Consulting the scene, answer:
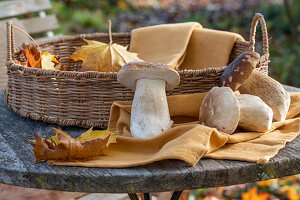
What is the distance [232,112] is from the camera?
3.47 ft

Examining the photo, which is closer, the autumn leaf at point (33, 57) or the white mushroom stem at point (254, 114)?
the white mushroom stem at point (254, 114)

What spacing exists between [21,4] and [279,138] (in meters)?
2.59

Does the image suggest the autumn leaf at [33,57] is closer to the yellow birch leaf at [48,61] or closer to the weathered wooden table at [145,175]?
the yellow birch leaf at [48,61]

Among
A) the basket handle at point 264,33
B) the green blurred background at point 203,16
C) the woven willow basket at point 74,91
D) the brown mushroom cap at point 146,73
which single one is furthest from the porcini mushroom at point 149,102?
the green blurred background at point 203,16

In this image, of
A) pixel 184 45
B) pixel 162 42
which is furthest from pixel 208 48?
pixel 162 42

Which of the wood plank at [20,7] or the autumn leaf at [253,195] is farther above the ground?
the wood plank at [20,7]

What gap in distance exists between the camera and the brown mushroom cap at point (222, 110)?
105cm

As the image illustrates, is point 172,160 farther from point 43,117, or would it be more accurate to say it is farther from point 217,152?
point 43,117

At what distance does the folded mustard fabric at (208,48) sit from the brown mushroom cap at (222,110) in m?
0.66

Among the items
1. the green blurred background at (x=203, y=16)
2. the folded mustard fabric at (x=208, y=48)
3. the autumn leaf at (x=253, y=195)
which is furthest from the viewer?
the green blurred background at (x=203, y=16)

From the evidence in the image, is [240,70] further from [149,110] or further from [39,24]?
[39,24]

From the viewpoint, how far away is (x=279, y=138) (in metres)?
1.11

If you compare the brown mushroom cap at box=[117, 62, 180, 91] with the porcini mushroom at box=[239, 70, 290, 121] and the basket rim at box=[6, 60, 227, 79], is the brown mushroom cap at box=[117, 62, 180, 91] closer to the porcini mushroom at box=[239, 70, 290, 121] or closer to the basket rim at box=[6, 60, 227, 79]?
the basket rim at box=[6, 60, 227, 79]

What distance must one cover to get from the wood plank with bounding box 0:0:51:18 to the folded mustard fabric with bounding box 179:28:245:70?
1.77 meters
